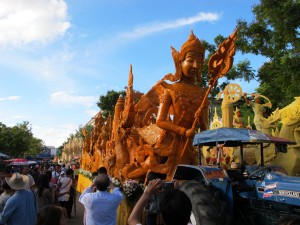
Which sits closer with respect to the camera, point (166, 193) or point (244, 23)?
point (166, 193)

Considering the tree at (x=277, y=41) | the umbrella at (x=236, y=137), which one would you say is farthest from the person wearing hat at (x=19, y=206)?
the tree at (x=277, y=41)

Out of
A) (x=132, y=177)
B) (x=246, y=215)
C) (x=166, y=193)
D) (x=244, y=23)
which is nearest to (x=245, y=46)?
(x=244, y=23)

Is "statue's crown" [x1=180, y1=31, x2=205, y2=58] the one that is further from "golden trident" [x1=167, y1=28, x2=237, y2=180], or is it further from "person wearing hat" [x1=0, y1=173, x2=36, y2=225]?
"person wearing hat" [x1=0, y1=173, x2=36, y2=225]

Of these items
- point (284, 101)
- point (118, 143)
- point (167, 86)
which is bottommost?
point (118, 143)

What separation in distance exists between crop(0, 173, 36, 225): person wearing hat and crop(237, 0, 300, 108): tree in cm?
1082

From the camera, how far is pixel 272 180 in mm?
4609

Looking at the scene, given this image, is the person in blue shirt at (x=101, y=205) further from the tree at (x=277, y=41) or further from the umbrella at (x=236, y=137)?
the tree at (x=277, y=41)

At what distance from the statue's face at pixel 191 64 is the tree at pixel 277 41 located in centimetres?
656

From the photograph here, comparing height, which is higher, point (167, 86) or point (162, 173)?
point (167, 86)

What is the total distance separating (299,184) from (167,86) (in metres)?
4.02


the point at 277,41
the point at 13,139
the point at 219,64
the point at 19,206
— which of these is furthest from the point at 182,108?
the point at 13,139

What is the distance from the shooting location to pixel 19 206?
4379 mm

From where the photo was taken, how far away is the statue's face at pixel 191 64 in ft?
24.2

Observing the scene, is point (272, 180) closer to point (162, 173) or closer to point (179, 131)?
point (179, 131)
